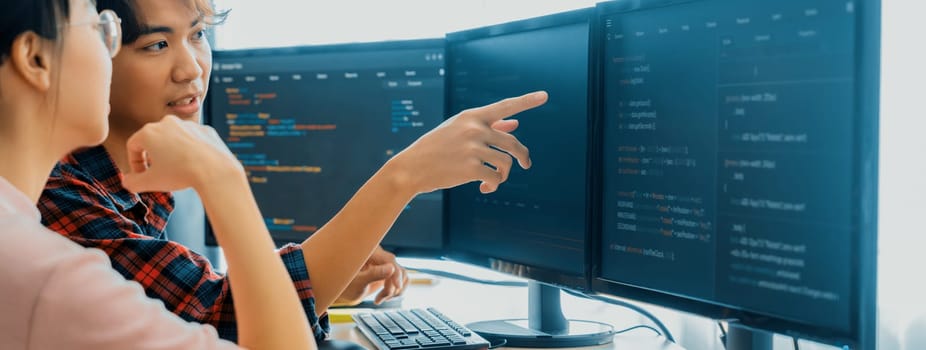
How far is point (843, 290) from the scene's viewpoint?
910 mm

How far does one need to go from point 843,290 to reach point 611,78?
414mm

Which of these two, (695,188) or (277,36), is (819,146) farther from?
(277,36)

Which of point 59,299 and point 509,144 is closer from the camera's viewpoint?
point 59,299

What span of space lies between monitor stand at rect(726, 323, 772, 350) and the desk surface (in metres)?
0.30

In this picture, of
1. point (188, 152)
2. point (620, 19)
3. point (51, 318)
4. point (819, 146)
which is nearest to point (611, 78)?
point (620, 19)

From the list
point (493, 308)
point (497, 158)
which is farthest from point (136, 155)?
point (493, 308)

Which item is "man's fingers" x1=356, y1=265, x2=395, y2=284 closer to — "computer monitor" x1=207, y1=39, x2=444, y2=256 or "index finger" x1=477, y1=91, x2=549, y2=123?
"computer monitor" x1=207, y1=39, x2=444, y2=256

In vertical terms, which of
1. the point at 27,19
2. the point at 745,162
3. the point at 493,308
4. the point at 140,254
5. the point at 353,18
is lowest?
the point at 493,308

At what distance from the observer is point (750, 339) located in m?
1.06

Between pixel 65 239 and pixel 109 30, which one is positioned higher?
pixel 109 30

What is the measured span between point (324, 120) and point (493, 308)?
471 millimetres

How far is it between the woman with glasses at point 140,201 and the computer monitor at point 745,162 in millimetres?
161

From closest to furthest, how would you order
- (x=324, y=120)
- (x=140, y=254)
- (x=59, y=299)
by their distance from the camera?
(x=59, y=299), (x=140, y=254), (x=324, y=120)

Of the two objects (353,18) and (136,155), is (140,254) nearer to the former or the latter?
(136,155)
